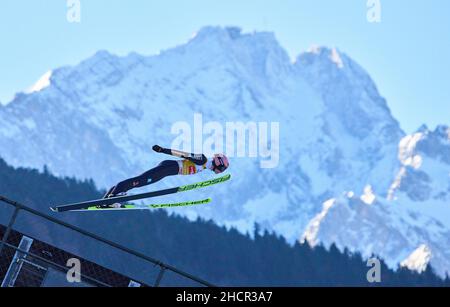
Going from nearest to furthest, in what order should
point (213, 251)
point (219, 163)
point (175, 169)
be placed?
point (219, 163) < point (175, 169) < point (213, 251)

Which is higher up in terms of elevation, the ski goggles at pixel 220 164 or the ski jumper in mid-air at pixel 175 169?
the ski goggles at pixel 220 164

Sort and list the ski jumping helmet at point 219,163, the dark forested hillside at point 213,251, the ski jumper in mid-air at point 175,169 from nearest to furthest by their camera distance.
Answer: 1. the ski jumper in mid-air at point 175,169
2. the ski jumping helmet at point 219,163
3. the dark forested hillside at point 213,251

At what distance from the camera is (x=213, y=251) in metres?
192

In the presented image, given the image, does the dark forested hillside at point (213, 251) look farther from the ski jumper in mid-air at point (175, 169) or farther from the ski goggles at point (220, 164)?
the ski goggles at point (220, 164)

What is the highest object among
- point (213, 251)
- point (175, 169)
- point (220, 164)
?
point (213, 251)

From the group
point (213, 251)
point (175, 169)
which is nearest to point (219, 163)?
point (175, 169)

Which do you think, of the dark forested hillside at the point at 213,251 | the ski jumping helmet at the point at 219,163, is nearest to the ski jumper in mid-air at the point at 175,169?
the ski jumping helmet at the point at 219,163

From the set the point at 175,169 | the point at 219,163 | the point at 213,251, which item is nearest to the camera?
A: the point at 219,163

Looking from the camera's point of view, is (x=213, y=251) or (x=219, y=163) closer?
(x=219, y=163)

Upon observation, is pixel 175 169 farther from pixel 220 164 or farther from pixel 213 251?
pixel 213 251

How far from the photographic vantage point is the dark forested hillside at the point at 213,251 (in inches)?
7215
